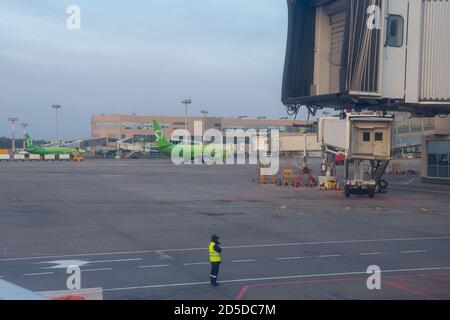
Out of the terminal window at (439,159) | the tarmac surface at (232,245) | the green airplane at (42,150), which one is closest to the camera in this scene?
the tarmac surface at (232,245)

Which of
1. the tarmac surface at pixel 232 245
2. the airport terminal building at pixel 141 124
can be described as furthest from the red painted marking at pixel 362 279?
the airport terminal building at pixel 141 124

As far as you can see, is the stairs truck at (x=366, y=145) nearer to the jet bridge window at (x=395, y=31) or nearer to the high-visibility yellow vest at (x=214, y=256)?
the jet bridge window at (x=395, y=31)

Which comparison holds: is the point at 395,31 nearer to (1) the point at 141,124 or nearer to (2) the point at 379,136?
(2) the point at 379,136

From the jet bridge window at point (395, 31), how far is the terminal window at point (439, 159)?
19684 mm

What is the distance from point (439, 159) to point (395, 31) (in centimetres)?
2183

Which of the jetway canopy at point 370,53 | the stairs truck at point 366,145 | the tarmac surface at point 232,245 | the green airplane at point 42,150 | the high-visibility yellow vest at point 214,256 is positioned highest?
the jetway canopy at point 370,53

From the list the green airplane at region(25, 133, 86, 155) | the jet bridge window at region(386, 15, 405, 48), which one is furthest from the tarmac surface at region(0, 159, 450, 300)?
the green airplane at region(25, 133, 86, 155)

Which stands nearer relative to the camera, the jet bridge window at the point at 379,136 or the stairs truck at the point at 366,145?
the stairs truck at the point at 366,145

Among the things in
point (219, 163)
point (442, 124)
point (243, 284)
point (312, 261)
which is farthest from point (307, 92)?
point (219, 163)

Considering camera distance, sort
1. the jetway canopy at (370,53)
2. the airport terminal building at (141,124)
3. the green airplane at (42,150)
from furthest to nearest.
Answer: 1. the airport terminal building at (141,124)
2. the green airplane at (42,150)
3. the jetway canopy at (370,53)

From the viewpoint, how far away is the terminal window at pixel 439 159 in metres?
58.9

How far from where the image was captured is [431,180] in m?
61.6

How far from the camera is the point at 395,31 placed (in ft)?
141
